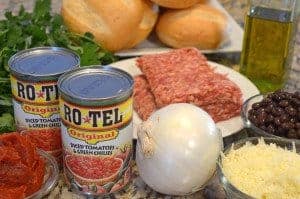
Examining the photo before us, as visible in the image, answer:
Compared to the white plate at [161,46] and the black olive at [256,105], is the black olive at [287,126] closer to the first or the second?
the black olive at [256,105]

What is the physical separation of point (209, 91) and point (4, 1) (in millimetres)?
1031

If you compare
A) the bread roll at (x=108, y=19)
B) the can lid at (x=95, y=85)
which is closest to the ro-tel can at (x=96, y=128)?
the can lid at (x=95, y=85)

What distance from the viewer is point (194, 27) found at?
52.7 inches

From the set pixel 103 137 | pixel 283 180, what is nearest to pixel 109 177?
pixel 103 137

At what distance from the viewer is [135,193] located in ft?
3.02

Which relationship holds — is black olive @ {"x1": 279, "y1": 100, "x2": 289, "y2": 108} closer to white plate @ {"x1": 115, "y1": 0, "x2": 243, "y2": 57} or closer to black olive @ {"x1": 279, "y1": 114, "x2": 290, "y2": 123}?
black olive @ {"x1": 279, "y1": 114, "x2": 290, "y2": 123}

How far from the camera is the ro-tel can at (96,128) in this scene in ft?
2.64

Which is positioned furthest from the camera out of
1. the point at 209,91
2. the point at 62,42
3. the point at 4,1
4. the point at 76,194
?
the point at 4,1

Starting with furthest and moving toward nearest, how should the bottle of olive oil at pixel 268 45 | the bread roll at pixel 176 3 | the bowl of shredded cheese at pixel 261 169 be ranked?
the bread roll at pixel 176 3 < the bottle of olive oil at pixel 268 45 < the bowl of shredded cheese at pixel 261 169

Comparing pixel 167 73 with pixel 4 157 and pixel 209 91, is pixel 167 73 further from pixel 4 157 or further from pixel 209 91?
pixel 4 157

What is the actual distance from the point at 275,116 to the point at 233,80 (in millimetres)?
245

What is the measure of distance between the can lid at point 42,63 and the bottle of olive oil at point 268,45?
1.61 ft

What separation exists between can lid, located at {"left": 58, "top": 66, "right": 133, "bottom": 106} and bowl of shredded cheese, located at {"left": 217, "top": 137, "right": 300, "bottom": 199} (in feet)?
0.65

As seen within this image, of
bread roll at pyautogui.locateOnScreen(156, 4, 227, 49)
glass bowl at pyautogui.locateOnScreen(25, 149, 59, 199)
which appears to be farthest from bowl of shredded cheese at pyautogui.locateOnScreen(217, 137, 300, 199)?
bread roll at pyautogui.locateOnScreen(156, 4, 227, 49)
